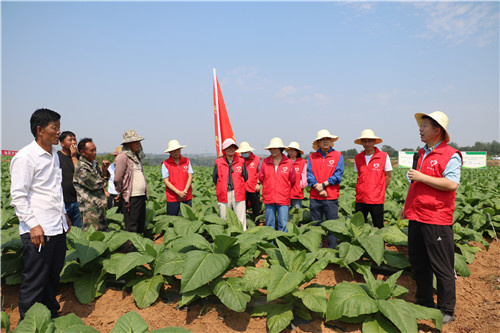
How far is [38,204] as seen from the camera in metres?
2.69

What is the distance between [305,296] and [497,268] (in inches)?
145

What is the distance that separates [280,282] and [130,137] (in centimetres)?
338

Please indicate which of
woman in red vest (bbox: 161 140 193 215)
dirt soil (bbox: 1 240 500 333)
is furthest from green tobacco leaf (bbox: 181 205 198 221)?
dirt soil (bbox: 1 240 500 333)

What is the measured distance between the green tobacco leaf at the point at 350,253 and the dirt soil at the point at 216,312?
1.47 ft

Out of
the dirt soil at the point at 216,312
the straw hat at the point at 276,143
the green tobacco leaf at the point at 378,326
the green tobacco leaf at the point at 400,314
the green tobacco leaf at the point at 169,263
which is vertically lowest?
the dirt soil at the point at 216,312

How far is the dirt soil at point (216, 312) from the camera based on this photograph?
293cm

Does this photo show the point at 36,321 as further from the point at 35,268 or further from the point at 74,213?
the point at 74,213

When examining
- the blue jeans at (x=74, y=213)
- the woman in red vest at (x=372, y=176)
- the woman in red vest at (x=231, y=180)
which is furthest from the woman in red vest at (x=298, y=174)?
the blue jeans at (x=74, y=213)

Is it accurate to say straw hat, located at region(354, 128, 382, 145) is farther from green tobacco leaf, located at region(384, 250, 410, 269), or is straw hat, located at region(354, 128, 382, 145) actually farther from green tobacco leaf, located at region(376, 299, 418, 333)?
green tobacco leaf, located at region(376, 299, 418, 333)

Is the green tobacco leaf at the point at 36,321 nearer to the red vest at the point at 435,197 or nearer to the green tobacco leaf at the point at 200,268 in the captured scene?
the green tobacco leaf at the point at 200,268

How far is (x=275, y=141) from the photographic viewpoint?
18.3ft

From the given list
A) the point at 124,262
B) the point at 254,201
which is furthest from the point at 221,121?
the point at 124,262

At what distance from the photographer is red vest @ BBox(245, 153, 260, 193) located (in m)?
6.25

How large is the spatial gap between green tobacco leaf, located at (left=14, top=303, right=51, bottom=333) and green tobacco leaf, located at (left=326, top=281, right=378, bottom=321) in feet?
7.70
